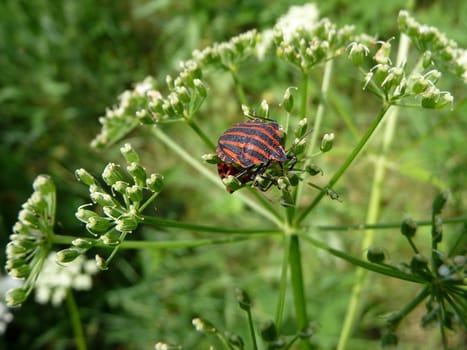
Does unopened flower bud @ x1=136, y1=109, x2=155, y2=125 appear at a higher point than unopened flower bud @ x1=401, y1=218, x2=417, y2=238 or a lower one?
higher

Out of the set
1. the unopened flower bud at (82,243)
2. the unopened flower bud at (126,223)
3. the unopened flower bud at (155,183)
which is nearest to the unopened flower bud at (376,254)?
the unopened flower bud at (155,183)

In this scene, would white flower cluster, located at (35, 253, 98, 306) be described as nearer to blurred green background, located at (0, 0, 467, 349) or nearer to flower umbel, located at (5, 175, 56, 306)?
blurred green background, located at (0, 0, 467, 349)

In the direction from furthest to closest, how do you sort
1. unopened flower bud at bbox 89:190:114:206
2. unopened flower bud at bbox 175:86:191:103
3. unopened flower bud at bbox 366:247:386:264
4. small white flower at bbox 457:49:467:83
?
small white flower at bbox 457:49:467:83
unopened flower bud at bbox 175:86:191:103
unopened flower bud at bbox 89:190:114:206
unopened flower bud at bbox 366:247:386:264

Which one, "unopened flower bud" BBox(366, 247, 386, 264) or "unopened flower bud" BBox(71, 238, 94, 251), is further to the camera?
"unopened flower bud" BBox(71, 238, 94, 251)

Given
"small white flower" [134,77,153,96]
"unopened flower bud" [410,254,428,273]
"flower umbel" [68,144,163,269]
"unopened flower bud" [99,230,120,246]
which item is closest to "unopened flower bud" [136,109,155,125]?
"flower umbel" [68,144,163,269]

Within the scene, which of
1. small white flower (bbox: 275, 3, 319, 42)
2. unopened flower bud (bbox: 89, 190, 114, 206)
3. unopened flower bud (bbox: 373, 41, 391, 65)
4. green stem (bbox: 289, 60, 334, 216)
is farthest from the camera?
small white flower (bbox: 275, 3, 319, 42)

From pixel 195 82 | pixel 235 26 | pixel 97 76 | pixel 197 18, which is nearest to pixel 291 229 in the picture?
pixel 195 82

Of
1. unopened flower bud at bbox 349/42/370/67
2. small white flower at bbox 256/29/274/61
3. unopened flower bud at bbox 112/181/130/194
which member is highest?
small white flower at bbox 256/29/274/61

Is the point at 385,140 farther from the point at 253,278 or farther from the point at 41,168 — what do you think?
the point at 41,168
